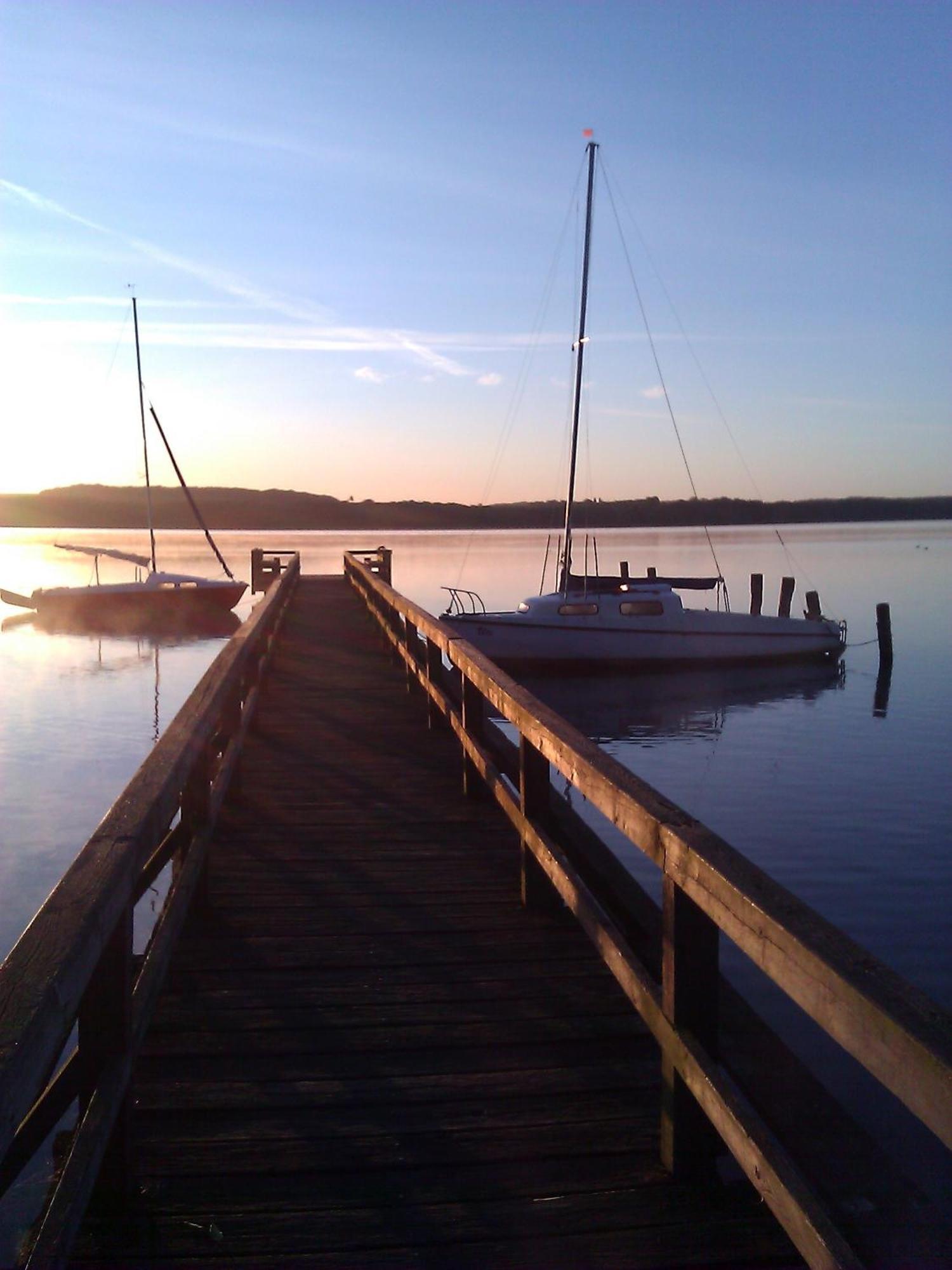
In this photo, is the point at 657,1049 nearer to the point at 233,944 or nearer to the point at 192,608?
the point at 233,944

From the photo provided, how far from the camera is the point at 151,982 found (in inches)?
117

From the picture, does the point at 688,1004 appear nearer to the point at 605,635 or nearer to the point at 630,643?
the point at 605,635

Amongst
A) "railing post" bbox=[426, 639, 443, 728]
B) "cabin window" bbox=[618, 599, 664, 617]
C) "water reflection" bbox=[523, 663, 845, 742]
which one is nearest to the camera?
"railing post" bbox=[426, 639, 443, 728]

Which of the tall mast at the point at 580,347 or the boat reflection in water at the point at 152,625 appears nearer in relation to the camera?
the tall mast at the point at 580,347

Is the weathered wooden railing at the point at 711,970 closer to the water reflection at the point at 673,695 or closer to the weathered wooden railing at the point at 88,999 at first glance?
the weathered wooden railing at the point at 88,999

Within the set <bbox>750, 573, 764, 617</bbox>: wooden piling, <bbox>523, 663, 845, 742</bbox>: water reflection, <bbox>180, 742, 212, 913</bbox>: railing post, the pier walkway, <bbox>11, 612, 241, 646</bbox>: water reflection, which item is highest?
<bbox>180, 742, 212, 913</bbox>: railing post

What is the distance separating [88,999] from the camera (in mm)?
2352

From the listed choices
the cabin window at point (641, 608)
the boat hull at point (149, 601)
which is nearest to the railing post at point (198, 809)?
the cabin window at point (641, 608)

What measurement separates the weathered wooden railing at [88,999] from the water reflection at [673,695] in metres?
15.2

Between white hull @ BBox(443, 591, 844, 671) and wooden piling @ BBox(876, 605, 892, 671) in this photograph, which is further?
wooden piling @ BBox(876, 605, 892, 671)

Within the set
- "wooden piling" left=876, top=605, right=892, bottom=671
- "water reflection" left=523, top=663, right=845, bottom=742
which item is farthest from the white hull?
"wooden piling" left=876, top=605, right=892, bottom=671

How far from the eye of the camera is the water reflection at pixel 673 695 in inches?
774

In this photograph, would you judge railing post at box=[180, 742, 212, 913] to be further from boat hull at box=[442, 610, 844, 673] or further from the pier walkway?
boat hull at box=[442, 610, 844, 673]

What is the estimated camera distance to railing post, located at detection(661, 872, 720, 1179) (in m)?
2.42
